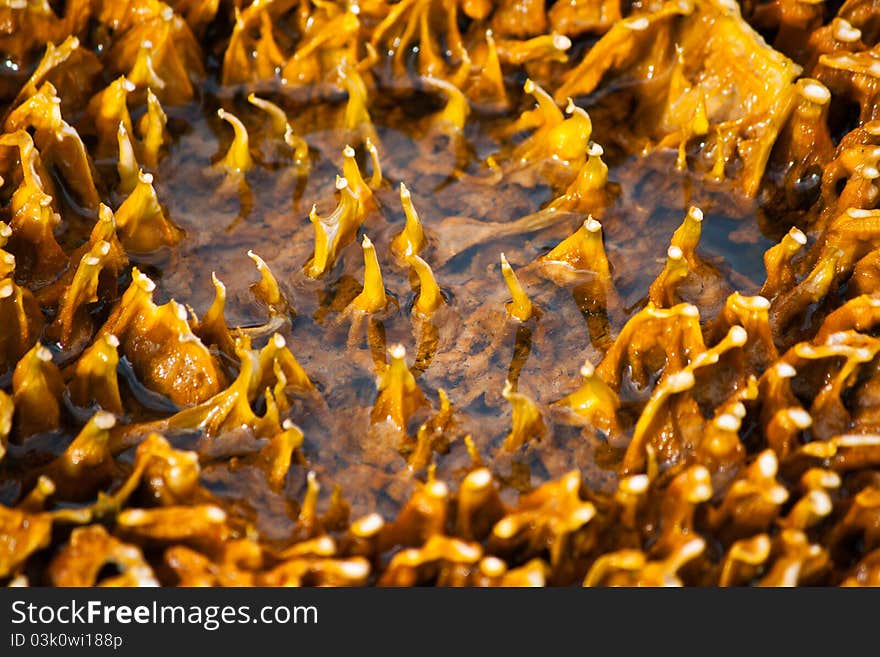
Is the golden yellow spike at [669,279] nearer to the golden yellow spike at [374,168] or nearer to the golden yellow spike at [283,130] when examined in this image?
the golden yellow spike at [374,168]

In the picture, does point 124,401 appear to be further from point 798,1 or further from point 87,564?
point 798,1

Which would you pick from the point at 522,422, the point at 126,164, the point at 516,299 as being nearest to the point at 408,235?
the point at 516,299

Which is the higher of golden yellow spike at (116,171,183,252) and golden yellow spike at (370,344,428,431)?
golden yellow spike at (116,171,183,252)

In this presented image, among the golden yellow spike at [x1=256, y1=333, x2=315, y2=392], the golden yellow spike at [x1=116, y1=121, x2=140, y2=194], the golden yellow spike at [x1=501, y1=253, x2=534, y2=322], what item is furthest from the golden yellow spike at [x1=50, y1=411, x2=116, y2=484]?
the golden yellow spike at [x1=501, y1=253, x2=534, y2=322]

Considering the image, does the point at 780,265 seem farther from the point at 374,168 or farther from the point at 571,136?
the point at 374,168

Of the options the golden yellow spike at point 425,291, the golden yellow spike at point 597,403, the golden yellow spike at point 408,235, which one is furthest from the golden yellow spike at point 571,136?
the golden yellow spike at point 597,403

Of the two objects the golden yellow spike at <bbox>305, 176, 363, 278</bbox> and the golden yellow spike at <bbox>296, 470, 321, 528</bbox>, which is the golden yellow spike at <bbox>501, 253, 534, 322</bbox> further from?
the golden yellow spike at <bbox>296, 470, 321, 528</bbox>

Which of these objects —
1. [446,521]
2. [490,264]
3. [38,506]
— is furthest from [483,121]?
[38,506]
